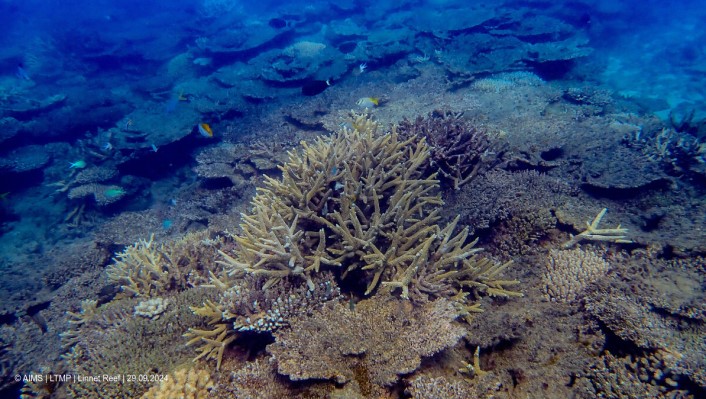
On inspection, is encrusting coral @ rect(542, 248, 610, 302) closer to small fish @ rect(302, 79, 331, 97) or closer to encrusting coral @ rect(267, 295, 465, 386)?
encrusting coral @ rect(267, 295, 465, 386)

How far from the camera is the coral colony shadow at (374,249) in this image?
278 cm

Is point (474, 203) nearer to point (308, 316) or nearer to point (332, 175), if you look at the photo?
point (332, 175)

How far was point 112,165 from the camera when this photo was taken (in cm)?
980

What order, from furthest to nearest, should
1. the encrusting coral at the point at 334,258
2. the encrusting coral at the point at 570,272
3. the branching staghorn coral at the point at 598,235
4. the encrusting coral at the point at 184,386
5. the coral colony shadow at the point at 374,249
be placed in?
the branching staghorn coral at the point at 598,235 → the encrusting coral at the point at 570,272 → the encrusting coral at the point at 334,258 → the encrusting coral at the point at 184,386 → the coral colony shadow at the point at 374,249

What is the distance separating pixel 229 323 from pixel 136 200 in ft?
27.1

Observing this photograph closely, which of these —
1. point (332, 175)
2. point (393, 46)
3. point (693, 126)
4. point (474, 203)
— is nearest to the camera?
point (332, 175)

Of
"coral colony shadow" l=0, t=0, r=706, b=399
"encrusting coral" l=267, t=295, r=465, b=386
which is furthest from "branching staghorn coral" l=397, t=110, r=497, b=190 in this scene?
"encrusting coral" l=267, t=295, r=465, b=386

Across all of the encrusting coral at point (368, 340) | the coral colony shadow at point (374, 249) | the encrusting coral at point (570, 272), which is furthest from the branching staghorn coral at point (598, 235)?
the encrusting coral at point (368, 340)

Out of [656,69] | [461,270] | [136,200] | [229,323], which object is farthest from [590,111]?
[136,200]

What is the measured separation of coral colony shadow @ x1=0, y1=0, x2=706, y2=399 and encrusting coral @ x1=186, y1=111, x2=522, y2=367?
1.0 inches

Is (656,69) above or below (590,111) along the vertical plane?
below

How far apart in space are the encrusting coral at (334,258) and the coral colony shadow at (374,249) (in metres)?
0.02

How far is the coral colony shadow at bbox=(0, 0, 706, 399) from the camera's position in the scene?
109 inches

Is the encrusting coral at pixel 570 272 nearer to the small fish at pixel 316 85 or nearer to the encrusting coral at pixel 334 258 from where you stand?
the encrusting coral at pixel 334 258
